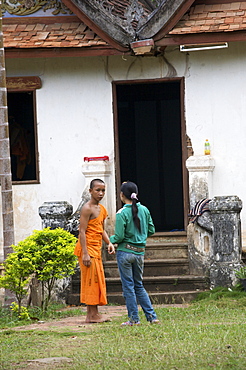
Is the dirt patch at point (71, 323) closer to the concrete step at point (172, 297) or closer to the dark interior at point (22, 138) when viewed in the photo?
the concrete step at point (172, 297)

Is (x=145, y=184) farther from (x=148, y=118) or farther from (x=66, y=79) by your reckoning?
(x=66, y=79)

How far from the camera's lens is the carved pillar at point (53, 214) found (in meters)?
10.2

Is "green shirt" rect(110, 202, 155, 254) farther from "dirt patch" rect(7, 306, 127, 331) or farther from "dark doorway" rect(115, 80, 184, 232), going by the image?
"dark doorway" rect(115, 80, 184, 232)

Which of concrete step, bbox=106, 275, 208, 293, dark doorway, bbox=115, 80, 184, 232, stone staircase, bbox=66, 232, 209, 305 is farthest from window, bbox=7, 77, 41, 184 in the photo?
concrete step, bbox=106, 275, 208, 293

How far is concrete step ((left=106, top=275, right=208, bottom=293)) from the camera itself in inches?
396

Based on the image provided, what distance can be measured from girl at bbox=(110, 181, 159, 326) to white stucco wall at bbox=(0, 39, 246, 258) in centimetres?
372

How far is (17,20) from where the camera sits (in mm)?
11469

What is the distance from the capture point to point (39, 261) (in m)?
8.81

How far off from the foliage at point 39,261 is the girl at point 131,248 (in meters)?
1.43

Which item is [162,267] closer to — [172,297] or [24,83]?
[172,297]

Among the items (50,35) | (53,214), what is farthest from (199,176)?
(50,35)

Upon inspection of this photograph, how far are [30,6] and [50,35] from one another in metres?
0.76

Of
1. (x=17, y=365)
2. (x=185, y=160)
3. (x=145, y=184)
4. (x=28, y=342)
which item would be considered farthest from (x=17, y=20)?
(x=17, y=365)

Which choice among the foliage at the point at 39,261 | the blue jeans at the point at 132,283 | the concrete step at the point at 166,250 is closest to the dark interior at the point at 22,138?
the concrete step at the point at 166,250
